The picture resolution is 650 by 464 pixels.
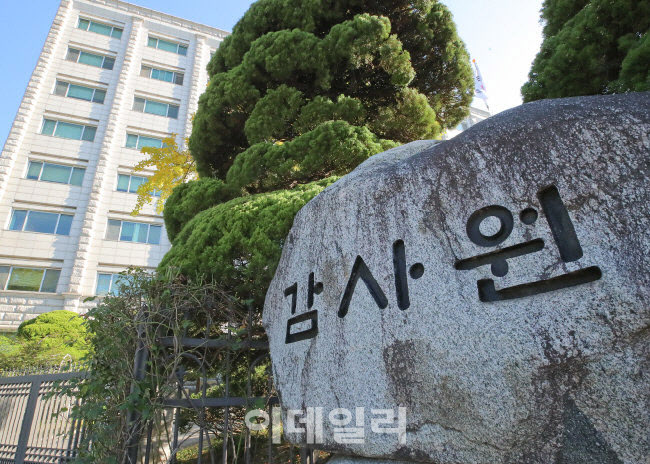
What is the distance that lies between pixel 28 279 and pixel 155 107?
29.2 ft

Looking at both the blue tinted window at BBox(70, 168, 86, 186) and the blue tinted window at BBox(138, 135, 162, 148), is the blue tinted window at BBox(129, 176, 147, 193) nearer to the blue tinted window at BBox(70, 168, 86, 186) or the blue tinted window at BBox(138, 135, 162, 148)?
the blue tinted window at BBox(138, 135, 162, 148)

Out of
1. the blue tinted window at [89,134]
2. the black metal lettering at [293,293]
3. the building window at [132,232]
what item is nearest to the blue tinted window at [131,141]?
the blue tinted window at [89,134]

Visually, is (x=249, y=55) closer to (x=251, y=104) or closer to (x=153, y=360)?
(x=251, y=104)

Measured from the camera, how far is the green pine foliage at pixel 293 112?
3.37 metres

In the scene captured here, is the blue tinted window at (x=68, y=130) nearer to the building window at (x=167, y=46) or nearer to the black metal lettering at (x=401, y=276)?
the building window at (x=167, y=46)

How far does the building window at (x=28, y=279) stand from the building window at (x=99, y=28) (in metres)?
11.6

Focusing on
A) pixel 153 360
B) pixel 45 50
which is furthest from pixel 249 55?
pixel 45 50

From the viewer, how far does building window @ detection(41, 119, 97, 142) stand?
16.1m

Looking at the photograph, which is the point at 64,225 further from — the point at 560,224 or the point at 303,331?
the point at 560,224

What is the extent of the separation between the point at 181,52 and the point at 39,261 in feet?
39.3

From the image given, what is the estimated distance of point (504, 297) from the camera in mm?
1522

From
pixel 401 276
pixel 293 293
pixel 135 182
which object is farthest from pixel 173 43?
pixel 401 276

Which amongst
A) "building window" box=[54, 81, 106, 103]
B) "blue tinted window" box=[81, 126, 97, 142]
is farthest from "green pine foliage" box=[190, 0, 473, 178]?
"building window" box=[54, 81, 106, 103]

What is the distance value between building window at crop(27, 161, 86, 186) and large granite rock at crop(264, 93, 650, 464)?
17008 millimetres
